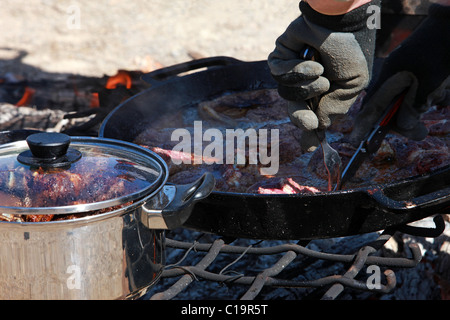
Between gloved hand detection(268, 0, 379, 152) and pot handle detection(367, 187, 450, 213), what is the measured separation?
1.37 feet

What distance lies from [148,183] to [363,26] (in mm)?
1062

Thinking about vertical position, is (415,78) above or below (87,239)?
above

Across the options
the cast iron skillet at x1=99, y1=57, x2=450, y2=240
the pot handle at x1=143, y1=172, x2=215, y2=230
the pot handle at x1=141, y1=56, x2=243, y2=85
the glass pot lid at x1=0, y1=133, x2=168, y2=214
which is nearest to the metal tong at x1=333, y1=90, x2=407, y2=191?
the cast iron skillet at x1=99, y1=57, x2=450, y2=240

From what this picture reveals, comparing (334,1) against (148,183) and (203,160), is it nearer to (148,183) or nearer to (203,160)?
(148,183)

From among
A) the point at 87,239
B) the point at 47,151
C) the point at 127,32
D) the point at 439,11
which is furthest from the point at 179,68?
the point at 127,32

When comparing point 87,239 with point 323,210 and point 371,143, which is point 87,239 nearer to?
point 323,210

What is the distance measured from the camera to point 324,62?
2152 mm

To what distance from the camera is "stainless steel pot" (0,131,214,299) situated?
1537mm

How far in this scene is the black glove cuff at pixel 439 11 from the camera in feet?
9.02

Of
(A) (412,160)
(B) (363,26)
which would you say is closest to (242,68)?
(A) (412,160)

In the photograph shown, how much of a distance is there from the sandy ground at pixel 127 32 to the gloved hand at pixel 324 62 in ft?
12.3

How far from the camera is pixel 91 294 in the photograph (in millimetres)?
1623

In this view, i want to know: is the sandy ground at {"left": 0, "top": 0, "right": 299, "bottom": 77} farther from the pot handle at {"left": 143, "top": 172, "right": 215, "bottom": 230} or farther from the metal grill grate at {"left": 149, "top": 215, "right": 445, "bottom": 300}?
the pot handle at {"left": 143, "top": 172, "right": 215, "bottom": 230}

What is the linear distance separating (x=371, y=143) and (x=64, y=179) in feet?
5.07
